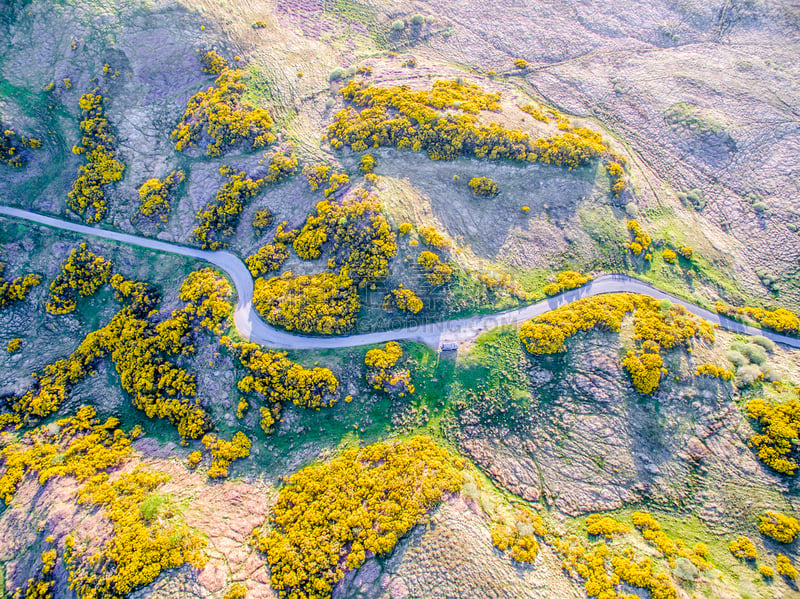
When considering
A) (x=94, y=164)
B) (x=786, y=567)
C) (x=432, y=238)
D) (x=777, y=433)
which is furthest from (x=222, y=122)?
(x=786, y=567)

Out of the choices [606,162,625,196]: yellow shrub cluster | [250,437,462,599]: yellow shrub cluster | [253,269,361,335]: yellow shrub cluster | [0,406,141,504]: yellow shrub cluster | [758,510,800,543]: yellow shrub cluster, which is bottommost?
[0,406,141,504]: yellow shrub cluster

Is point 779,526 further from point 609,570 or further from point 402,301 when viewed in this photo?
point 402,301

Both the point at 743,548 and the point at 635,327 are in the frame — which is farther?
the point at 635,327

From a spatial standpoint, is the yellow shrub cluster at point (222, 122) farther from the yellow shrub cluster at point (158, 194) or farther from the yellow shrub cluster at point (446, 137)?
→ the yellow shrub cluster at point (446, 137)

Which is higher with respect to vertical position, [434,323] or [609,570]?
[434,323]

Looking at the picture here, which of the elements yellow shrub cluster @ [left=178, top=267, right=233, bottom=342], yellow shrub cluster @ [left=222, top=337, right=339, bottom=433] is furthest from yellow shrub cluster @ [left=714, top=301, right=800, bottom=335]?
yellow shrub cluster @ [left=178, top=267, right=233, bottom=342]

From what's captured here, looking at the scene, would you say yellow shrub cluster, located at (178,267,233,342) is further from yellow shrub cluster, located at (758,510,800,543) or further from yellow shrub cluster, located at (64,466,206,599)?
yellow shrub cluster, located at (758,510,800,543)

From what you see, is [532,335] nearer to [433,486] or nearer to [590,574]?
[433,486]
